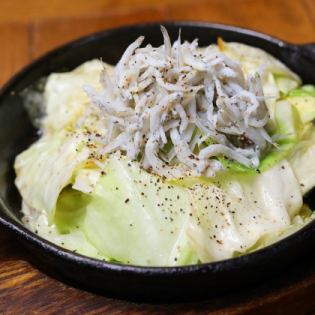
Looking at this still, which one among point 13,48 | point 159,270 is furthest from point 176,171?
point 13,48

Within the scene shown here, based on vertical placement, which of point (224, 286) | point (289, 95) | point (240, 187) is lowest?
point (224, 286)

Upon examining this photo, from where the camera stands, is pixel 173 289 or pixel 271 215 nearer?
pixel 173 289

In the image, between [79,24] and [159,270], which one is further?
[79,24]

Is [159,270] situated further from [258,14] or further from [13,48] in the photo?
[258,14]

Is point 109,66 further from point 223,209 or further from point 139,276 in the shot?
point 139,276

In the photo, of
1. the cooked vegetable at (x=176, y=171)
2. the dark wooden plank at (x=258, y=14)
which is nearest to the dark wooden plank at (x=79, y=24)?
the dark wooden plank at (x=258, y=14)

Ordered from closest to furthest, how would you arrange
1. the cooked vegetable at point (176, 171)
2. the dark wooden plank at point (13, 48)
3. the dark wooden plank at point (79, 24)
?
the cooked vegetable at point (176, 171), the dark wooden plank at point (13, 48), the dark wooden plank at point (79, 24)

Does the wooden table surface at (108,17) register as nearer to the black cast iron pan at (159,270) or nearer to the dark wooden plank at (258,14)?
the dark wooden plank at (258,14)


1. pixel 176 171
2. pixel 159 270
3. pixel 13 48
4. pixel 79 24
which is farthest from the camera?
pixel 79 24

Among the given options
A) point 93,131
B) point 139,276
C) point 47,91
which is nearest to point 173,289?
point 139,276

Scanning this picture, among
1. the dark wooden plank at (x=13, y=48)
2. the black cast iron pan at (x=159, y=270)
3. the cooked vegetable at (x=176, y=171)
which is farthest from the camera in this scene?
the dark wooden plank at (x=13, y=48)

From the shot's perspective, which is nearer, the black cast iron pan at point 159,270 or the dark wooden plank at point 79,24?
the black cast iron pan at point 159,270
